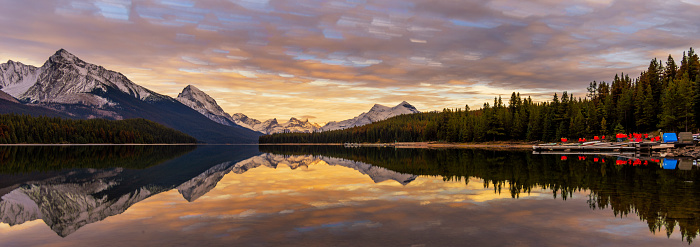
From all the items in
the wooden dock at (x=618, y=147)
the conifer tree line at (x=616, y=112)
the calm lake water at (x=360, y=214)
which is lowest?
the calm lake water at (x=360, y=214)

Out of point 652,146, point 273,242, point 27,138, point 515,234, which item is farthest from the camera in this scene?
point 27,138

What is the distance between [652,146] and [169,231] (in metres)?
83.7

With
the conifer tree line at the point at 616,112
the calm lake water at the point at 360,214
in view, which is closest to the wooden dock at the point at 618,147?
the conifer tree line at the point at 616,112

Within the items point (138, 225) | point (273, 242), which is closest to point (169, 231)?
point (138, 225)

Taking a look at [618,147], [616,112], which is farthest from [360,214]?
[616,112]

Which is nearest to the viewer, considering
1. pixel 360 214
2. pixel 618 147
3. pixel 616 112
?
pixel 360 214

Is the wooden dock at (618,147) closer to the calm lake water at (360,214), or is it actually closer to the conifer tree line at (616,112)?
the conifer tree line at (616,112)

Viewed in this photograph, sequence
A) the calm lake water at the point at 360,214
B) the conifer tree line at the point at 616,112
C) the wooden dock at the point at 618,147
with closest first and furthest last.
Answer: the calm lake water at the point at 360,214, the wooden dock at the point at 618,147, the conifer tree line at the point at 616,112

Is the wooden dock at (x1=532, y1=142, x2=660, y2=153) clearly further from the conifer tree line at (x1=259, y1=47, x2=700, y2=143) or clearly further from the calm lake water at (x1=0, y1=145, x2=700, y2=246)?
the calm lake water at (x1=0, y1=145, x2=700, y2=246)

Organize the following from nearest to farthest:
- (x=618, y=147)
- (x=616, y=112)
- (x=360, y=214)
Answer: (x=360, y=214)
(x=618, y=147)
(x=616, y=112)

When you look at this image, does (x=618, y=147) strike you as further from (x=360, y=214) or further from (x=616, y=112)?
(x=360, y=214)

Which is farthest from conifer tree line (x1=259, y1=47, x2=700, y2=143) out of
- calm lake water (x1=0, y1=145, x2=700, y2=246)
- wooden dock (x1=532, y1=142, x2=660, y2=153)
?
calm lake water (x1=0, y1=145, x2=700, y2=246)

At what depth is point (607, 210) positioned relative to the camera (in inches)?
A: 758

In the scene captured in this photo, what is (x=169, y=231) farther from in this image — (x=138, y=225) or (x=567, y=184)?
(x=567, y=184)
